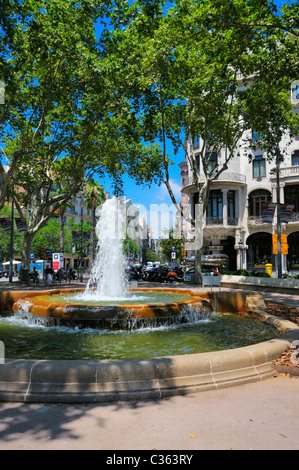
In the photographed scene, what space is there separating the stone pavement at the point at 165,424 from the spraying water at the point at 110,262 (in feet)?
28.0

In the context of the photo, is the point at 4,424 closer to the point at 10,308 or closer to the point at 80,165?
the point at 10,308

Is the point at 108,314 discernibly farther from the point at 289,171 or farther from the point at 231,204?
the point at 289,171

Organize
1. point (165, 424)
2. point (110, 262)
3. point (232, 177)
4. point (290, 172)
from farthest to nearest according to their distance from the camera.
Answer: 1. point (232, 177)
2. point (290, 172)
3. point (110, 262)
4. point (165, 424)

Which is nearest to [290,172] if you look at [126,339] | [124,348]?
[126,339]

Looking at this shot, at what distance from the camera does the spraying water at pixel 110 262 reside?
13312 mm

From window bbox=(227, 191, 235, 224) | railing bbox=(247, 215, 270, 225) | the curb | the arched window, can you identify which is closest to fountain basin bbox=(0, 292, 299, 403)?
the curb

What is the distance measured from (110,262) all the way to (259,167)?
90.2 feet

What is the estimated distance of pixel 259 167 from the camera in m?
37.2

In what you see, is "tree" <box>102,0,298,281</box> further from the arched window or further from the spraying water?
the arched window

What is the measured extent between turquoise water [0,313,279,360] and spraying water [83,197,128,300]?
4.12 meters

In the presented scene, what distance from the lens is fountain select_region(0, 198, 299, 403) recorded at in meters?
4.14

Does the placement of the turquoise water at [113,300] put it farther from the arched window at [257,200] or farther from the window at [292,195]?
the window at [292,195]

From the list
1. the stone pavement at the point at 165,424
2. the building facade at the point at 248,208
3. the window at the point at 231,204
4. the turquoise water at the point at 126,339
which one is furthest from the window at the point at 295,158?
the stone pavement at the point at 165,424
